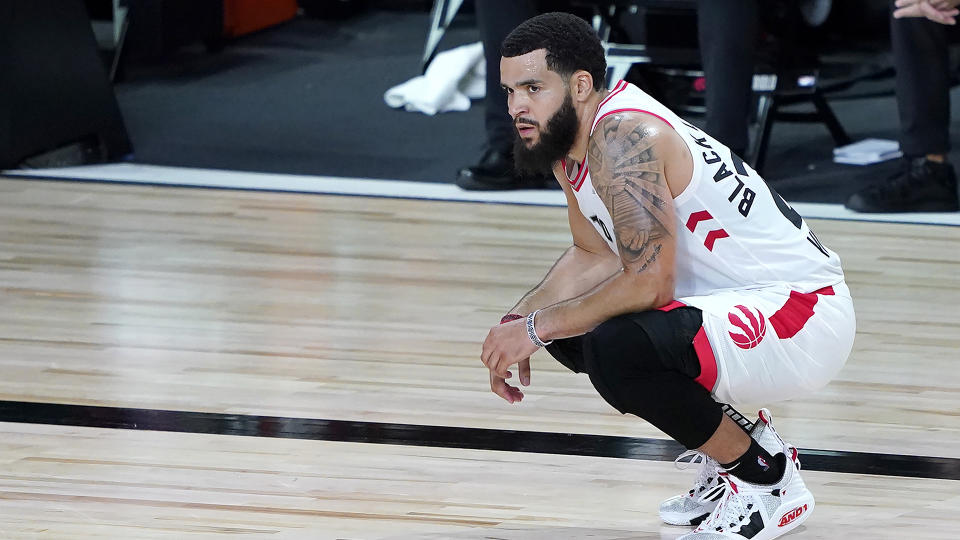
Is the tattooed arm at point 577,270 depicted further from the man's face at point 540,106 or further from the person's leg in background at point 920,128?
the person's leg in background at point 920,128

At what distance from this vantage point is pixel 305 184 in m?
4.70

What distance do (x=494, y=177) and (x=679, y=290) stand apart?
2530mm

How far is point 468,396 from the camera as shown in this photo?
278 cm

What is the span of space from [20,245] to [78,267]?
0.32 metres

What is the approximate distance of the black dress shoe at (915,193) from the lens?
4301mm

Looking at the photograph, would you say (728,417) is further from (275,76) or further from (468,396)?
(275,76)

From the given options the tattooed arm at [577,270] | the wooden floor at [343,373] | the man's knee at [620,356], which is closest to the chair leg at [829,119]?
the wooden floor at [343,373]

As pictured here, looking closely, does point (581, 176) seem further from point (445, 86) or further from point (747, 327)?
point (445, 86)

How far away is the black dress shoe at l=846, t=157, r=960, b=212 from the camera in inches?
169

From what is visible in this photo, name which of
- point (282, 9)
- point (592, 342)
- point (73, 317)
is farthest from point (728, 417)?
point (282, 9)

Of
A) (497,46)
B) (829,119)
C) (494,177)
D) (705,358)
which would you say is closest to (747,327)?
(705,358)

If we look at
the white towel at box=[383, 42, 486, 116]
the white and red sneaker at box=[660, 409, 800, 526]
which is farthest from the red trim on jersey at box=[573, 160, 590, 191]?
the white towel at box=[383, 42, 486, 116]

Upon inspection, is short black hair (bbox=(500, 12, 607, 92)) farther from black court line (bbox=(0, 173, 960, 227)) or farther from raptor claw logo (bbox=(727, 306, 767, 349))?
black court line (bbox=(0, 173, 960, 227))

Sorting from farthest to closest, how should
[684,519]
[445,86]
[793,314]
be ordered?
[445,86], [684,519], [793,314]
